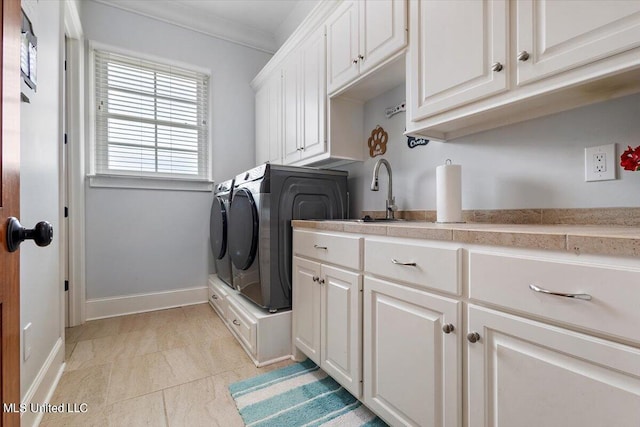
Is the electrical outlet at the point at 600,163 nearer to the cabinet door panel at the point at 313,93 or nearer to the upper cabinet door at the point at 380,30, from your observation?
the upper cabinet door at the point at 380,30

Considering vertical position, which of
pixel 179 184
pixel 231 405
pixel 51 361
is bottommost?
pixel 231 405

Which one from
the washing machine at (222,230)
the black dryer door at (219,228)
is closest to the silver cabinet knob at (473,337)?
Answer: the washing machine at (222,230)

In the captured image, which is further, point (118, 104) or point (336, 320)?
point (118, 104)

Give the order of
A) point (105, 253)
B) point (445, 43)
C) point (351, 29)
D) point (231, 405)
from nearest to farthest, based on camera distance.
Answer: point (445, 43) → point (231, 405) → point (351, 29) → point (105, 253)

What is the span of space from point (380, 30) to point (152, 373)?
7.67 ft

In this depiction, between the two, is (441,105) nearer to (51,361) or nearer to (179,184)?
(51,361)

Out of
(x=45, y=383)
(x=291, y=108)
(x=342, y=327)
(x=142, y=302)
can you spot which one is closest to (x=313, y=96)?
(x=291, y=108)

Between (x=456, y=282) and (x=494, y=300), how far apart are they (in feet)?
0.39

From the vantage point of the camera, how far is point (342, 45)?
1.85m

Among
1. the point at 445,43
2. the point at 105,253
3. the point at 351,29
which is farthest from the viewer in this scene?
the point at 105,253

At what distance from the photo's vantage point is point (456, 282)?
93 centimetres

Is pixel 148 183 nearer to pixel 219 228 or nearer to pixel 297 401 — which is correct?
pixel 219 228

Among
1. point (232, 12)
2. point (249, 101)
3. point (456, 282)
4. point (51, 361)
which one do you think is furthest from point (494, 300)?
point (232, 12)

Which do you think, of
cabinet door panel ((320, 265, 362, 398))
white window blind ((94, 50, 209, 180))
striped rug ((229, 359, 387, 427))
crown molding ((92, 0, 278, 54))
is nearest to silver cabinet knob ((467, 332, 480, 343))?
cabinet door panel ((320, 265, 362, 398))
